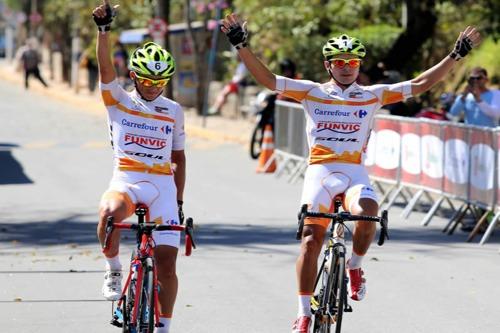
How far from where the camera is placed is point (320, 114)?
8836 mm

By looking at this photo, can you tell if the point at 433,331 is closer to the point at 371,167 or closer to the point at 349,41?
the point at 349,41

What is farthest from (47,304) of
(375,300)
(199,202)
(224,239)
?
(199,202)

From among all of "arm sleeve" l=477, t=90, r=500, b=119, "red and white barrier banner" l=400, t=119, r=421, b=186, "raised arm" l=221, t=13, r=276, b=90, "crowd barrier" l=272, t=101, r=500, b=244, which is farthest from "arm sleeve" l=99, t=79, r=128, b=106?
"red and white barrier banner" l=400, t=119, r=421, b=186

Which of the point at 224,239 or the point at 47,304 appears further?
the point at 224,239

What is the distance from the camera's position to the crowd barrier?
47.7ft

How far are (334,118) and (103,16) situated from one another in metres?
1.70

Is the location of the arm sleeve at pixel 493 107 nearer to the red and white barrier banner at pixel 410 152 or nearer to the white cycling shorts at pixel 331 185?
the red and white barrier banner at pixel 410 152

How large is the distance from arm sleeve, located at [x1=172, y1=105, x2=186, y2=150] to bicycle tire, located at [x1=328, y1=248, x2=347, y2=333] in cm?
120

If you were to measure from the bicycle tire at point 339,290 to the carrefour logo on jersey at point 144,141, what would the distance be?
49.7 inches

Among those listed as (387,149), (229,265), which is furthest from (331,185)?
(387,149)

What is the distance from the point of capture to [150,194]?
26.6ft

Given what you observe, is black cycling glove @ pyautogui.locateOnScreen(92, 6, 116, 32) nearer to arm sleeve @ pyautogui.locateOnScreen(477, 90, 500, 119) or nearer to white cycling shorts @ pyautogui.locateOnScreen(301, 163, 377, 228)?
white cycling shorts @ pyautogui.locateOnScreen(301, 163, 377, 228)

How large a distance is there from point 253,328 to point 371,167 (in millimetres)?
9030

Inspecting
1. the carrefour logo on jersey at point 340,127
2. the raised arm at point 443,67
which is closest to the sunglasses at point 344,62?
the carrefour logo on jersey at point 340,127
